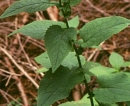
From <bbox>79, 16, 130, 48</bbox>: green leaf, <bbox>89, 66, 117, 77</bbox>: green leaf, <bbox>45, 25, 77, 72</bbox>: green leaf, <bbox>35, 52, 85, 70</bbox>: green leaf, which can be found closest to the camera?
<bbox>45, 25, 77, 72</bbox>: green leaf

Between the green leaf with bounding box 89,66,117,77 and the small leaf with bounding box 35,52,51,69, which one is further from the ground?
the small leaf with bounding box 35,52,51,69

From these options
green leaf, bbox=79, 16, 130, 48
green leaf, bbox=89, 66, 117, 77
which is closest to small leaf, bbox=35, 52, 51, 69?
green leaf, bbox=79, 16, 130, 48

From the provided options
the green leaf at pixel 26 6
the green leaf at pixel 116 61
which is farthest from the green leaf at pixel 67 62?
the green leaf at pixel 116 61

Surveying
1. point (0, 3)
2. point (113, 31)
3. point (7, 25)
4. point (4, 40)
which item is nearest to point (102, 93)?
point (113, 31)

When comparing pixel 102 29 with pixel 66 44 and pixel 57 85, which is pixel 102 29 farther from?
pixel 57 85

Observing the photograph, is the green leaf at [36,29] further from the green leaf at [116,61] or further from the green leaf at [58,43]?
Answer: the green leaf at [116,61]

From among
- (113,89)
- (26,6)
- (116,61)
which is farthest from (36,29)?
(116,61)

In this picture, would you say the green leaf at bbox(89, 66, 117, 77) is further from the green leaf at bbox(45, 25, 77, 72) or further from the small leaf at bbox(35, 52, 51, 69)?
the green leaf at bbox(45, 25, 77, 72)
